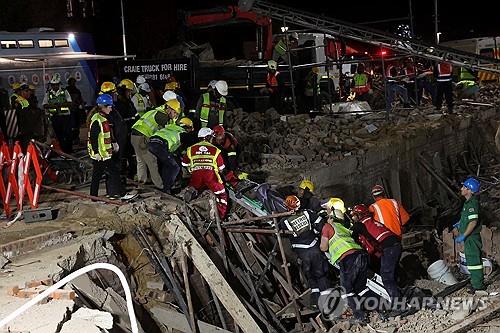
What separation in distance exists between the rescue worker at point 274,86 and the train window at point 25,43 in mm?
6256

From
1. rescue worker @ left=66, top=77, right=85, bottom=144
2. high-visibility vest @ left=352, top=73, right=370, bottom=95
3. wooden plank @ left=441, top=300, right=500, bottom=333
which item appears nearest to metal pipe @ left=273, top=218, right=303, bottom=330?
wooden plank @ left=441, top=300, right=500, bottom=333

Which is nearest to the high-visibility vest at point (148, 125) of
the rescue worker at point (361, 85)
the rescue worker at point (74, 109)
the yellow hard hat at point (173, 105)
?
the yellow hard hat at point (173, 105)

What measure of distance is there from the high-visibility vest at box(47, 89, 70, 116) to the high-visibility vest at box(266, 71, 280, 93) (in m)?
5.85

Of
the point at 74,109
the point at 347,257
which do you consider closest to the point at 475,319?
the point at 347,257

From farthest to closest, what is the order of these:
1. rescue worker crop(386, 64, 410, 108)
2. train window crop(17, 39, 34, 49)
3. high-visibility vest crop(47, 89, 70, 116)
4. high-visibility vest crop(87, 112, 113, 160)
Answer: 1. rescue worker crop(386, 64, 410, 108)
2. train window crop(17, 39, 34, 49)
3. high-visibility vest crop(47, 89, 70, 116)
4. high-visibility vest crop(87, 112, 113, 160)

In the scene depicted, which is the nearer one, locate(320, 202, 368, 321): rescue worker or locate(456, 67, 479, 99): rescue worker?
locate(320, 202, 368, 321): rescue worker

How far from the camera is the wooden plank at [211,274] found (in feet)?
27.8

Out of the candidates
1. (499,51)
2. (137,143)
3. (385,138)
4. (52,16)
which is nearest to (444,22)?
(499,51)

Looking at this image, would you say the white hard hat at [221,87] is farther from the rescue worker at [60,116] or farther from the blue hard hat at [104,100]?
the rescue worker at [60,116]

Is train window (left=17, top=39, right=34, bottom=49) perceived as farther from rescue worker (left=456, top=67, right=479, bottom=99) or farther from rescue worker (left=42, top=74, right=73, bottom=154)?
rescue worker (left=456, top=67, right=479, bottom=99)

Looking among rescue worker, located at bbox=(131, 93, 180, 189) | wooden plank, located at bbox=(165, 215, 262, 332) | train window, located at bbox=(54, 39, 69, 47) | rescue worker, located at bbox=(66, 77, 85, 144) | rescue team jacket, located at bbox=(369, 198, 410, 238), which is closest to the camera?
wooden plank, located at bbox=(165, 215, 262, 332)

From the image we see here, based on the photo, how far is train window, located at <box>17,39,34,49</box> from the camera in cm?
1734

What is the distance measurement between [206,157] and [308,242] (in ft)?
6.52

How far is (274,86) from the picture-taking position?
727 inches
